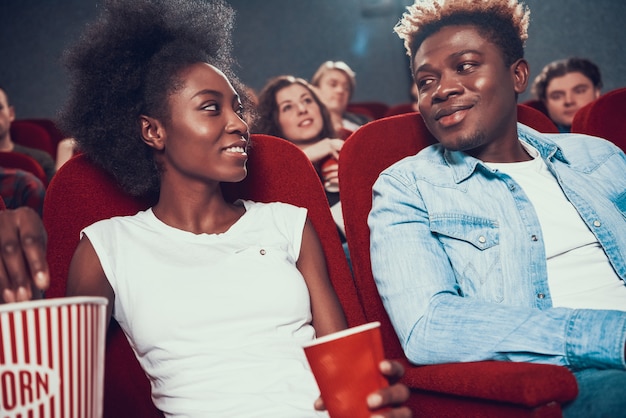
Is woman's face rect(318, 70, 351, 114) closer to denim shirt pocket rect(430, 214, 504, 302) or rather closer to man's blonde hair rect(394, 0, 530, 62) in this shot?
man's blonde hair rect(394, 0, 530, 62)

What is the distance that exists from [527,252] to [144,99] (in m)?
0.85

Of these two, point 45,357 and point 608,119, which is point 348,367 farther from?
point 608,119

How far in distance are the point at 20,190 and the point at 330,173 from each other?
3.54ft

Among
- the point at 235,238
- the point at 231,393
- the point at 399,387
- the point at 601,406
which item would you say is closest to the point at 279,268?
the point at 235,238

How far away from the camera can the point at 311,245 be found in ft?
4.36

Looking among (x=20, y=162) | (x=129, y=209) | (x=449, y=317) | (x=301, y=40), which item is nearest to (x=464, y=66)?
(x=449, y=317)

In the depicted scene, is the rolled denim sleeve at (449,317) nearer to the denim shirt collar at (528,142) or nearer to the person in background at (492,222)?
the person in background at (492,222)

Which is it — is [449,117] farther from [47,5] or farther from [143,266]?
[47,5]

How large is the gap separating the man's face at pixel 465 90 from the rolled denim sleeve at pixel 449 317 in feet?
0.61

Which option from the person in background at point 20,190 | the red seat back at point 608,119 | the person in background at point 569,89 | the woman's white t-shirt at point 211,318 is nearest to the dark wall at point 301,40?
the person in background at point 569,89

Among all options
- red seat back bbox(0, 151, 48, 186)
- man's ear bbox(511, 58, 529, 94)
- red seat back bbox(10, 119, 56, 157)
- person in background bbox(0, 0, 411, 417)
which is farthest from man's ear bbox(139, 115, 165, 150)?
red seat back bbox(10, 119, 56, 157)

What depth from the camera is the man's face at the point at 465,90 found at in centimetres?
139

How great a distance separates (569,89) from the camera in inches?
126

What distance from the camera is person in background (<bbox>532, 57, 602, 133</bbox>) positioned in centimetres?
321
